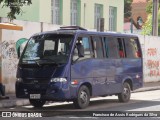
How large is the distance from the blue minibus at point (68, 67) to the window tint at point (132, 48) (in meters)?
1.02

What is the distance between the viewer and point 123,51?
1839 centimetres

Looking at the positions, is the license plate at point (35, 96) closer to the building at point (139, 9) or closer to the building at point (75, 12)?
the building at point (75, 12)

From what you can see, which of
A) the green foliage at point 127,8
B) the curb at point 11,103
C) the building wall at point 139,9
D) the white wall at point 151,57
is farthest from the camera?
the building wall at point 139,9

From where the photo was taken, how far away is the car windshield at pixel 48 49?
50.8ft

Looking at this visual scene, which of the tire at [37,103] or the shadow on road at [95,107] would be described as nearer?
the shadow on road at [95,107]

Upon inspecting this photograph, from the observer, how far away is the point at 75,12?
1330 inches

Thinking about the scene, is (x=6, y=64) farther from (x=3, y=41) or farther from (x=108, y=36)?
(x=108, y=36)

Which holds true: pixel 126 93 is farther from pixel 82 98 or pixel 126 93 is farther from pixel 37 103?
pixel 37 103

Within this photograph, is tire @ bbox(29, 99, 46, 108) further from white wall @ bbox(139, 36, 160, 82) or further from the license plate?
white wall @ bbox(139, 36, 160, 82)

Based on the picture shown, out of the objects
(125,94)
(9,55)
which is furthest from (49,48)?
(9,55)

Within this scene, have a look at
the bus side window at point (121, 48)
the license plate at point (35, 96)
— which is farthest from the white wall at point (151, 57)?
the license plate at point (35, 96)

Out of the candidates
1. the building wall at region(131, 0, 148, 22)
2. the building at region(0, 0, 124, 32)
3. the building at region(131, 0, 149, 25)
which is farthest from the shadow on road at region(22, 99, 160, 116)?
the building wall at region(131, 0, 148, 22)

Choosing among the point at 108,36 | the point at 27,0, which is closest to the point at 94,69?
the point at 108,36

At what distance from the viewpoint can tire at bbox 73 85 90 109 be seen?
15.7 meters
